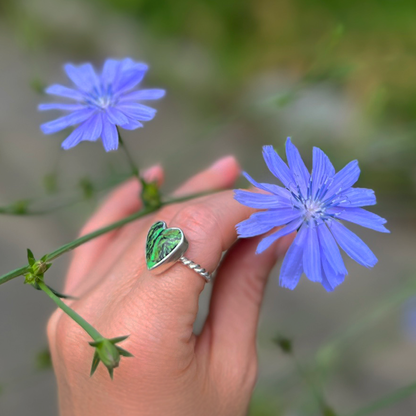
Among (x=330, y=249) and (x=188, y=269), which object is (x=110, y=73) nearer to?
(x=188, y=269)

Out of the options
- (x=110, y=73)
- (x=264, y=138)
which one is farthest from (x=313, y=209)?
(x=264, y=138)

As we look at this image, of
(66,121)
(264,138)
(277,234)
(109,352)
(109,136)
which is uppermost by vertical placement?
(264,138)

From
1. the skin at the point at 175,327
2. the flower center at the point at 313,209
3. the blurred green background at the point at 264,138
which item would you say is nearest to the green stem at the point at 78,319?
the skin at the point at 175,327

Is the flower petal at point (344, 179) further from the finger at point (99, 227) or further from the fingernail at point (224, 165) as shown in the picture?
the finger at point (99, 227)

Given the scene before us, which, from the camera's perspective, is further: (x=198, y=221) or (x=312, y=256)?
(x=198, y=221)

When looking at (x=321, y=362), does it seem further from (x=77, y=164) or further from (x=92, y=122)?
(x=77, y=164)
